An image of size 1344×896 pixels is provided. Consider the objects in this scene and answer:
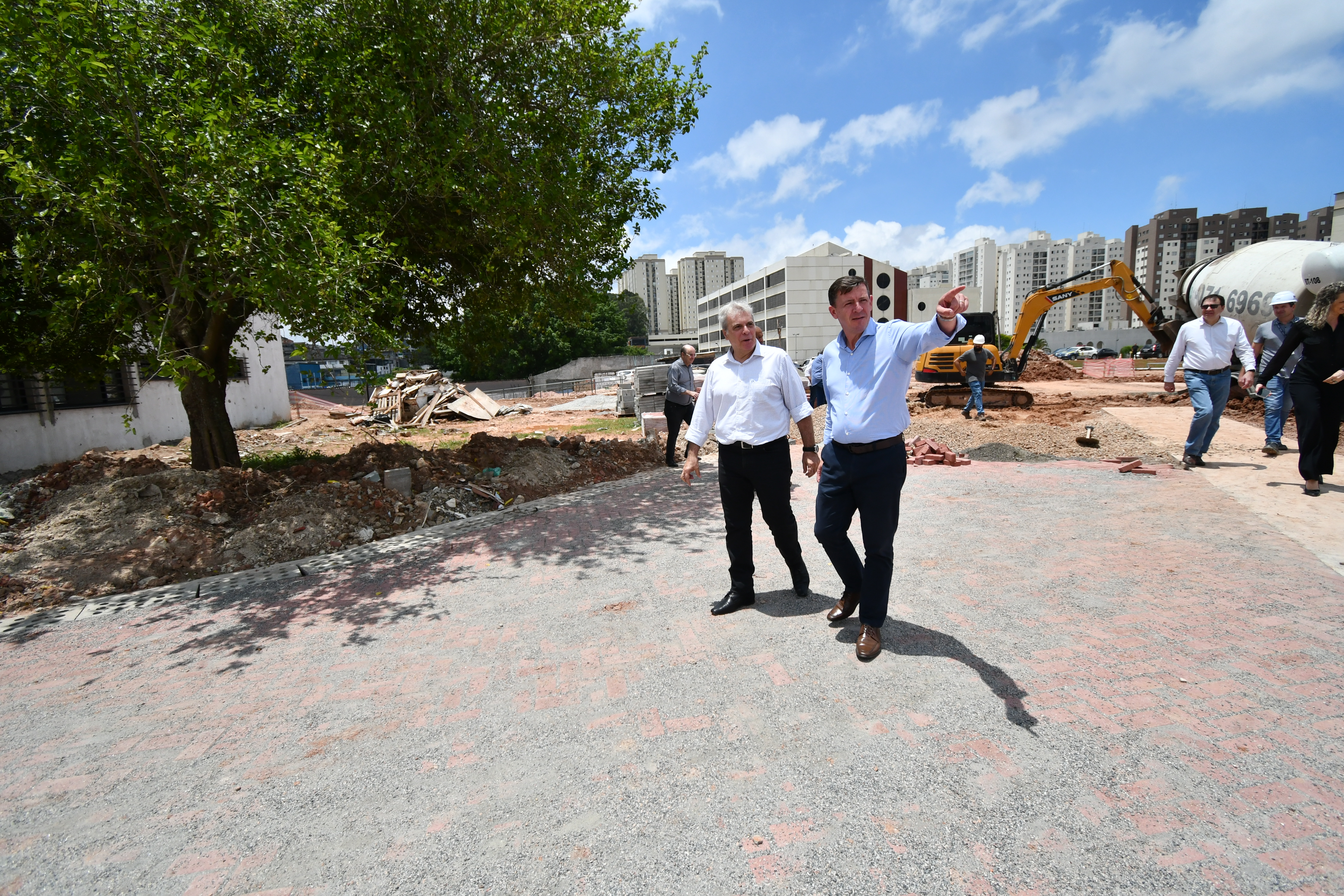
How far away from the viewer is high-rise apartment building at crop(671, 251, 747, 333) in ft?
427

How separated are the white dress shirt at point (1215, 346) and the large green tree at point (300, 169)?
261 inches

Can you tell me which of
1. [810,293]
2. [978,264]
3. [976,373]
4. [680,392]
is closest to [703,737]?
[680,392]

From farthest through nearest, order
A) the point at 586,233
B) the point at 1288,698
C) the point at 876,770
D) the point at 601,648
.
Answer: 1. the point at 586,233
2. the point at 601,648
3. the point at 1288,698
4. the point at 876,770

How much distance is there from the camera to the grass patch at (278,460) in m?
9.20

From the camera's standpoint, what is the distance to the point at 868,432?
329 centimetres

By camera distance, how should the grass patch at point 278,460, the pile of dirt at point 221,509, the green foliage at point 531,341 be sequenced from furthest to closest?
the green foliage at point 531,341
the grass patch at point 278,460
the pile of dirt at point 221,509

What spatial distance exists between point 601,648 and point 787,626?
111 cm

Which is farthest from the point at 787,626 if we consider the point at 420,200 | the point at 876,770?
the point at 420,200

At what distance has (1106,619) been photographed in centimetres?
374

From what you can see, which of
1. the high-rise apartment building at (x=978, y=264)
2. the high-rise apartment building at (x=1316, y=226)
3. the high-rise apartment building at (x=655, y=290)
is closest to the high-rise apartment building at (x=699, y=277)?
the high-rise apartment building at (x=655, y=290)

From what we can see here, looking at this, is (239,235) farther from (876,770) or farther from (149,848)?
(876,770)

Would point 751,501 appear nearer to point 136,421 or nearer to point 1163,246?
point 136,421

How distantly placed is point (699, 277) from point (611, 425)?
4775 inches

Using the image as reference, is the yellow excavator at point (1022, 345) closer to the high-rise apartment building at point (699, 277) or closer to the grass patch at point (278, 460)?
the grass patch at point (278, 460)
